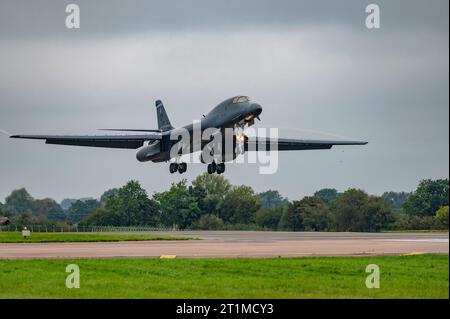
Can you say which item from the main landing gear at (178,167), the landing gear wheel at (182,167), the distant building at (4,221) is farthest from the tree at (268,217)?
the distant building at (4,221)

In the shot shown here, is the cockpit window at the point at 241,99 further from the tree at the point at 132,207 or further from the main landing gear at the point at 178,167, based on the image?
the tree at the point at 132,207

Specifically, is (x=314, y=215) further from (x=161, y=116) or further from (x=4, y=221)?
(x=4, y=221)

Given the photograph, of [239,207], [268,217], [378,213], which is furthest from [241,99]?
[239,207]

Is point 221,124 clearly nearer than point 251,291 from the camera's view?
No

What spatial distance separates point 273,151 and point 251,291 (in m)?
53.6

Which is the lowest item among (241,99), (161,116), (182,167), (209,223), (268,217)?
(209,223)

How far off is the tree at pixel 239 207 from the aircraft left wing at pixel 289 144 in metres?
20.6

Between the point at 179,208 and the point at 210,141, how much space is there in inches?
1705

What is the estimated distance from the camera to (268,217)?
101m

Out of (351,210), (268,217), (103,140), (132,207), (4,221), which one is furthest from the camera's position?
(132,207)
